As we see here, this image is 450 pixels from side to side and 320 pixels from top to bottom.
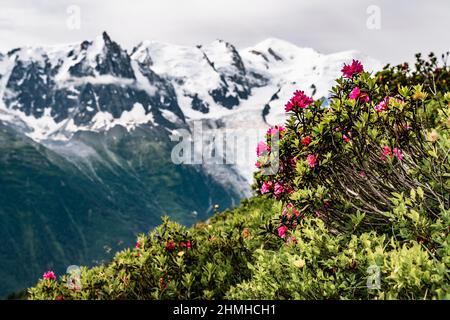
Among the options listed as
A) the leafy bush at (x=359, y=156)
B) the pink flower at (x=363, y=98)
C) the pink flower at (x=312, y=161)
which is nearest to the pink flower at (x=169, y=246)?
the leafy bush at (x=359, y=156)

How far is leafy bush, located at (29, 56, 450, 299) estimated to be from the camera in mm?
5215

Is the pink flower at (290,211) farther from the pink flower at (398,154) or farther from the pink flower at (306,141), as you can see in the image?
the pink flower at (398,154)

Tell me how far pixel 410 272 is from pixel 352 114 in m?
2.83

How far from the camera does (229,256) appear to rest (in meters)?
8.22

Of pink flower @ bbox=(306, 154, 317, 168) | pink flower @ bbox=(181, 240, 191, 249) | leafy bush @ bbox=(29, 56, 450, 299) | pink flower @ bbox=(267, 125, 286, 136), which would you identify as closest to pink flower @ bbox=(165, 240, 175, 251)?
leafy bush @ bbox=(29, 56, 450, 299)

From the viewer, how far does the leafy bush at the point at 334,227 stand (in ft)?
17.1

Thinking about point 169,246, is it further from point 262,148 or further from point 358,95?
point 358,95

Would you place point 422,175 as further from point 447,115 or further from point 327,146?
point 327,146

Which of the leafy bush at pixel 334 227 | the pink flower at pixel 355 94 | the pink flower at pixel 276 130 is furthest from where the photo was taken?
the pink flower at pixel 276 130

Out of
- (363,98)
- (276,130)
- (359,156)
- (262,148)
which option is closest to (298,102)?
(276,130)

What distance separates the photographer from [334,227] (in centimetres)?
655

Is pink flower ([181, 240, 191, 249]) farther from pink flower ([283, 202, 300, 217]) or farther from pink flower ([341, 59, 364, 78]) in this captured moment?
pink flower ([341, 59, 364, 78])
